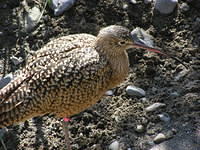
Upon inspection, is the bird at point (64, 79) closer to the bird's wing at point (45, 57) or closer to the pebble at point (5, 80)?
the bird's wing at point (45, 57)

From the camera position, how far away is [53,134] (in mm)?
6277

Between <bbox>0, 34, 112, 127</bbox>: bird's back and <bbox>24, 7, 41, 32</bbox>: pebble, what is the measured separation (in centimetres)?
158

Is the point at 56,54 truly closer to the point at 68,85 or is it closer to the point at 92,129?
the point at 68,85

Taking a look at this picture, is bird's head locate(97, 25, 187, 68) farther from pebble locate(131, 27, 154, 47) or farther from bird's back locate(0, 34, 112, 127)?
pebble locate(131, 27, 154, 47)

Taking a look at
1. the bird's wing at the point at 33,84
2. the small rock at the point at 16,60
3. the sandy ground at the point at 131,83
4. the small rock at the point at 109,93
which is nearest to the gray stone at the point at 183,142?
the sandy ground at the point at 131,83

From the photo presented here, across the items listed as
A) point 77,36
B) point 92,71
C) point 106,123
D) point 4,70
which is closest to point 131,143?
point 106,123

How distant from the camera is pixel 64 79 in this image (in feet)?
18.2

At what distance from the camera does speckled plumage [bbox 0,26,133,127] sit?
5.57 m

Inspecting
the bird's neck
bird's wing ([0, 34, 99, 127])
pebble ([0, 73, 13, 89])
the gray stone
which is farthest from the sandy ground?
bird's wing ([0, 34, 99, 127])

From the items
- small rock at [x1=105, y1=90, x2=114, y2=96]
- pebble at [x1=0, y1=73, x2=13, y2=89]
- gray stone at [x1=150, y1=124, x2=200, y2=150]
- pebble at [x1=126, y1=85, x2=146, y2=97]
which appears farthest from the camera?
pebble at [x1=0, y1=73, x2=13, y2=89]

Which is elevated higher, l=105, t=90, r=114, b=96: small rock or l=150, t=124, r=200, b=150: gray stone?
l=105, t=90, r=114, b=96: small rock

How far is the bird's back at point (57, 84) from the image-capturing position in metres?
5.57

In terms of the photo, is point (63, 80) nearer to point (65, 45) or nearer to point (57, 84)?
point (57, 84)

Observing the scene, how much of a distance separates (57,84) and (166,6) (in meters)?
2.13
